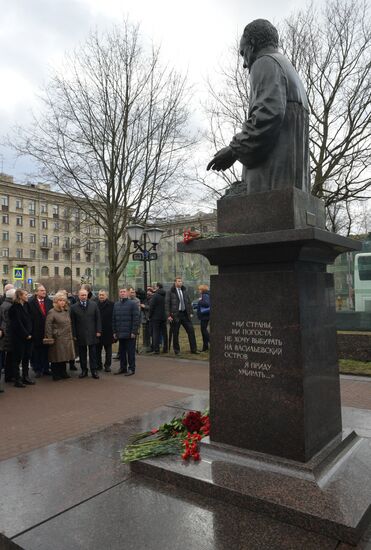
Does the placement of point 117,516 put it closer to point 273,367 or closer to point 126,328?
point 273,367

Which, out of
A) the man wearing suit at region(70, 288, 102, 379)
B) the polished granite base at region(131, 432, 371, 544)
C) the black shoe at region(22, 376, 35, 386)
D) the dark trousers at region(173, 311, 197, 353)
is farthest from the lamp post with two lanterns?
the polished granite base at region(131, 432, 371, 544)

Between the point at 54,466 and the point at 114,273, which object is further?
the point at 114,273

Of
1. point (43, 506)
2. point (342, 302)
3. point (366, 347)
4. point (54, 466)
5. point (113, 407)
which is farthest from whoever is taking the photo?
point (342, 302)

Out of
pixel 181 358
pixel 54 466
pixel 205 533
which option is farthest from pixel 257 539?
pixel 181 358

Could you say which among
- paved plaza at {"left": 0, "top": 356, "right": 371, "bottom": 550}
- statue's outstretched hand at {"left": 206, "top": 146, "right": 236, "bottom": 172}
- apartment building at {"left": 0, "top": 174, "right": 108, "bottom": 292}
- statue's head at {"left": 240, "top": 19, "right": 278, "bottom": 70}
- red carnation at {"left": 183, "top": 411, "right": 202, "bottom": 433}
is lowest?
paved plaza at {"left": 0, "top": 356, "right": 371, "bottom": 550}

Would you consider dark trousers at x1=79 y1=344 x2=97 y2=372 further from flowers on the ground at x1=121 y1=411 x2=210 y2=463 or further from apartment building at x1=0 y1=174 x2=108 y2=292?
apartment building at x1=0 y1=174 x2=108 y2=292

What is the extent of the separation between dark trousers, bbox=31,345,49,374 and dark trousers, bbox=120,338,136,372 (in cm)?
175

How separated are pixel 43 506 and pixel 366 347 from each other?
847cm

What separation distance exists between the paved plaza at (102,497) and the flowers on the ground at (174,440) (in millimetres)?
183

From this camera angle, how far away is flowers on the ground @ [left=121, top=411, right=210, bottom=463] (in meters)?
3.78

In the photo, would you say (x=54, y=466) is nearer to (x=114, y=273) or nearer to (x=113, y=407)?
(x=113, y=407)

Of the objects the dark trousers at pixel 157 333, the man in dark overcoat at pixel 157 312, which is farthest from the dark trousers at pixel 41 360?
the dark trousers at pixel 157 333

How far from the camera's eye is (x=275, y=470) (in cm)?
336

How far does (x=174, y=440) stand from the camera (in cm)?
405
